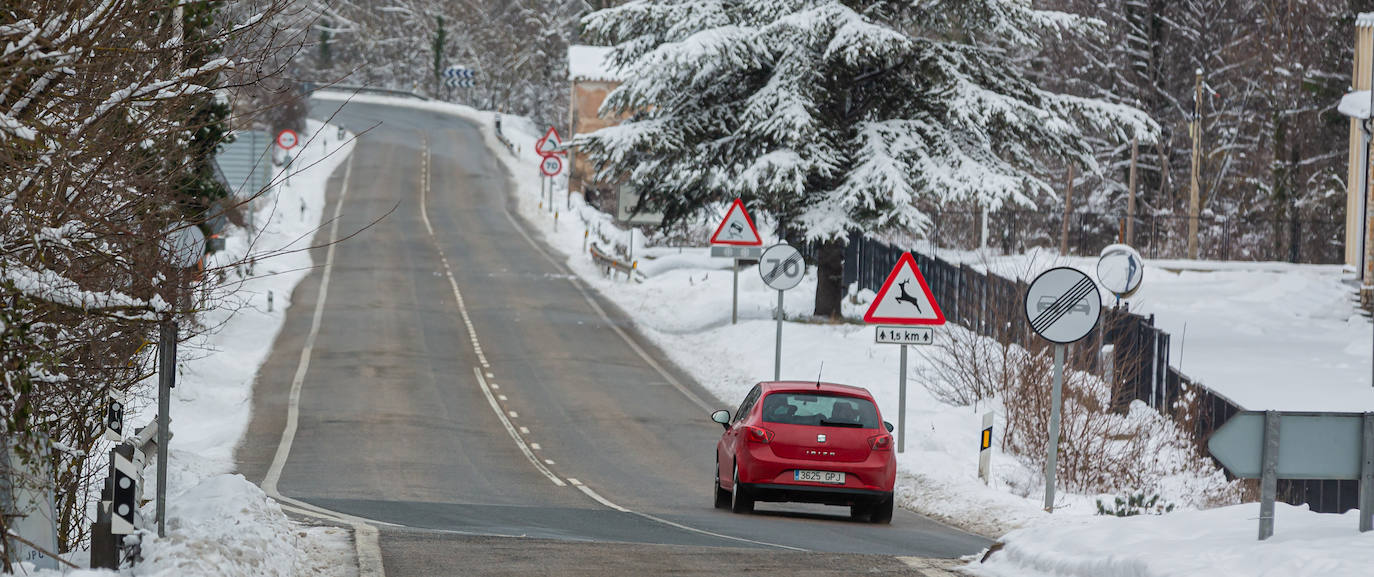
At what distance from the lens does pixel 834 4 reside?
32219mm

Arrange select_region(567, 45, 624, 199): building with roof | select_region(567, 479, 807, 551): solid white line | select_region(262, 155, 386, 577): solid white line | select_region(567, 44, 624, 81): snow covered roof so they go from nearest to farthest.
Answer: select_region(262, 155, 386, 577): solid white line < select_region(567, 479, 807, 551): solid white line < select_region(567, 45, 624, 199): building with roof < select_region(567, 44, 624, 81): snow covered roof

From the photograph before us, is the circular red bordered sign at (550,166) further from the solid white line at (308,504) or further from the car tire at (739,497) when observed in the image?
the car tire at (739,497)

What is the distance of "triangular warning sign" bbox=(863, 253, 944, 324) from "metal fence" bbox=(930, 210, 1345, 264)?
29024mm

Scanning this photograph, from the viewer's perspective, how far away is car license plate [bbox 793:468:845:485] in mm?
14953

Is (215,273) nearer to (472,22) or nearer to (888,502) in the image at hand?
(888,502)

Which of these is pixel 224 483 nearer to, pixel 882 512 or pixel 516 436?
pixel 882 512

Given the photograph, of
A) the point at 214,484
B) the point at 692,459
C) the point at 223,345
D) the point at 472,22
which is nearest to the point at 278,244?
the point at 223,345

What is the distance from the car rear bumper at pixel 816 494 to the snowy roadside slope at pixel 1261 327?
36.5 ft

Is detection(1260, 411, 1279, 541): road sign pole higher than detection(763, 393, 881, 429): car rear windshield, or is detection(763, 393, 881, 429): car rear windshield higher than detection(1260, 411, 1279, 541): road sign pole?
detection(1260, 411, 1279, 541): road sign pole

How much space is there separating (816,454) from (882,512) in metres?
0.87

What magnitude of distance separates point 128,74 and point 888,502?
8.72 metres

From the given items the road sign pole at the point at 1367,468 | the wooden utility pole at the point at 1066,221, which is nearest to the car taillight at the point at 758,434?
the road sign pole at the point at 1367,468

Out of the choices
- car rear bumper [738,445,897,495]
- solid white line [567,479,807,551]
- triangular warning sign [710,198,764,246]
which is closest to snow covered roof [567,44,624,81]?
triangular warning sign [710,198,764,246]

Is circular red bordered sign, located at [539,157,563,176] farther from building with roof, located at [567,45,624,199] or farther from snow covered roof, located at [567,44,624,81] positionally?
snow covered roof, located at [567,44,624,81]
